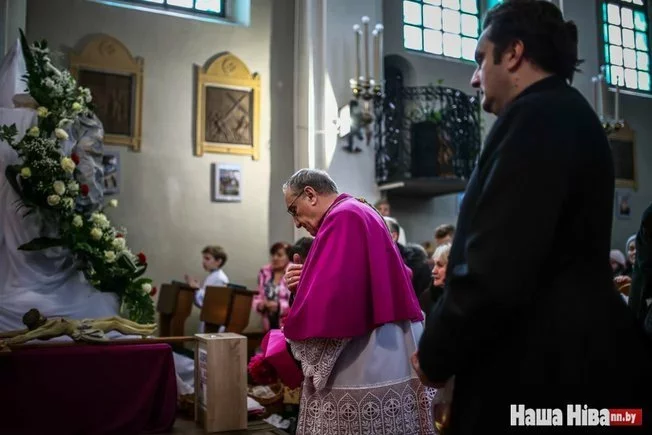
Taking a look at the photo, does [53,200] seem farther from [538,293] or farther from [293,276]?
[538,293]

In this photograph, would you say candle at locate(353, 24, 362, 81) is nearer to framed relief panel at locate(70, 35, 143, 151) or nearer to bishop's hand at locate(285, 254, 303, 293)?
framed relief panel at locate(70, 35, 143, 151)

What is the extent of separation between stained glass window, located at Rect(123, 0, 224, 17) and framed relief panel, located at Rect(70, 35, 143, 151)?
115 centimetres

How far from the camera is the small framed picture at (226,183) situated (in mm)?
9242

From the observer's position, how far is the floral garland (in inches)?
192

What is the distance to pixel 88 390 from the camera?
4.33m

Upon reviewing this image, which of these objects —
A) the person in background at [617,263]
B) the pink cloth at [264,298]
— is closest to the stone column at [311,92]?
the pink cloth at [264,298]

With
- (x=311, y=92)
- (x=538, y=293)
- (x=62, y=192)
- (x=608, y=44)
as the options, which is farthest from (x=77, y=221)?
(x=608, y=44)

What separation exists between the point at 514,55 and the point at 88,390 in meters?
3.94

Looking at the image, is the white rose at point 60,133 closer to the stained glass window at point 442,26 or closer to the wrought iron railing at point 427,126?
the wrought iron railing at point 427,126

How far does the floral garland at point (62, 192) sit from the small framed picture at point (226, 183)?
12.3 ft

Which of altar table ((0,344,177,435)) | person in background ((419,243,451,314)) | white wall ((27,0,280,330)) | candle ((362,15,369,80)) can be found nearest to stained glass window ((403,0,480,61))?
candle ((362,15,369,80))

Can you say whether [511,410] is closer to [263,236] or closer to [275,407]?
[275,407]

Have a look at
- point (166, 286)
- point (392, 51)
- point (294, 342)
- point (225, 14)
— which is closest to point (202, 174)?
point (166, 286)

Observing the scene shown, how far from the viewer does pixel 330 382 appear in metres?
2.46
